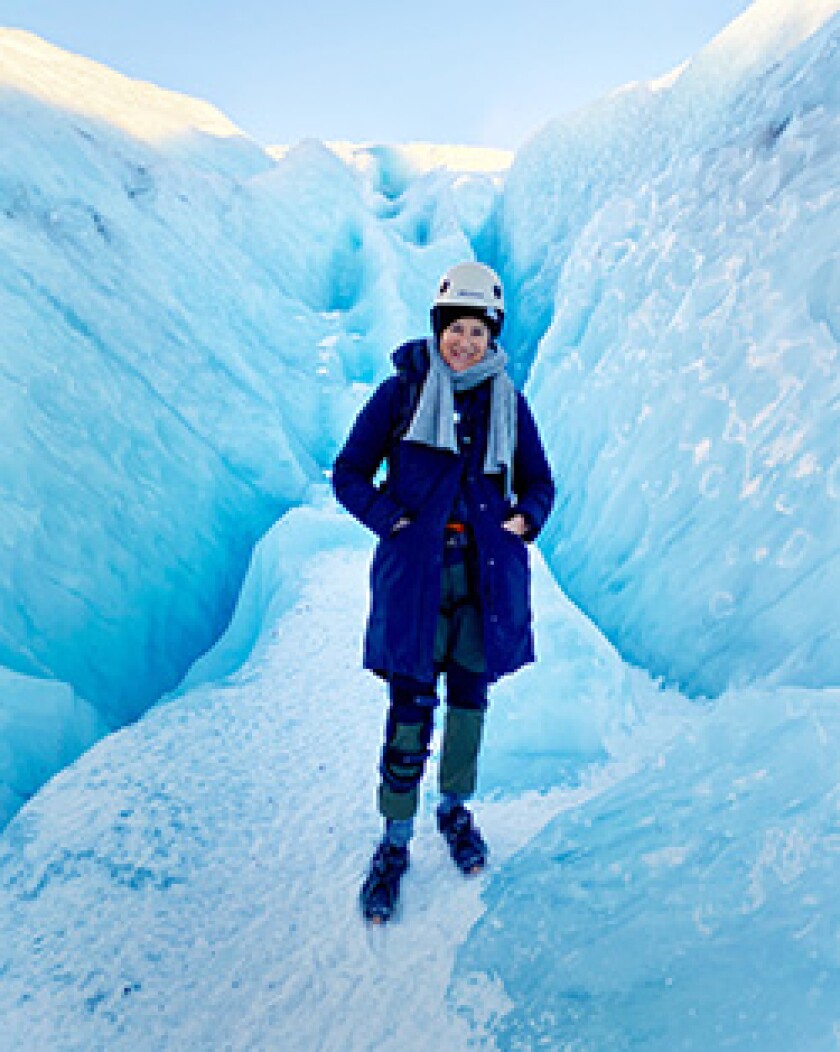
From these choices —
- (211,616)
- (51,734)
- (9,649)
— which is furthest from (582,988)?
(211,616)

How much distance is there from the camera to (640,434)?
3.65m

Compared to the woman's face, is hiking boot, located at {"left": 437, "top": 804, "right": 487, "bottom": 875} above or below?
below

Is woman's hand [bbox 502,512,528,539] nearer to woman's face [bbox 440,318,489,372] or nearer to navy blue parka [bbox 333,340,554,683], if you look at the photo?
navy blue parka [bbox 333,340,554,683]

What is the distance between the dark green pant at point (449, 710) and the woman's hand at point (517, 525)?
145 millimetres

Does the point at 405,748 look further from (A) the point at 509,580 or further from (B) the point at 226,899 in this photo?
(B) the point at 226,899

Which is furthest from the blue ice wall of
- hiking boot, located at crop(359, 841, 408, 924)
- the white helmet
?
the white helmet

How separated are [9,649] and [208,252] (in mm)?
5180

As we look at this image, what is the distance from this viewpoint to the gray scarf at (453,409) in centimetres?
152

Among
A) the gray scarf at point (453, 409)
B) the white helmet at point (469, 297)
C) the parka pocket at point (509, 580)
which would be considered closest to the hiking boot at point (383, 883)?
the parka pocket at point (509, 580)

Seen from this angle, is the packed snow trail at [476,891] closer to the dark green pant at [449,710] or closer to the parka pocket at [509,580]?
the dark green pant at [449,710]

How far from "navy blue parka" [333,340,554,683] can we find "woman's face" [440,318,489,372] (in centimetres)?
7

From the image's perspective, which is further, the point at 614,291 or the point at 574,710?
the point at 614,291

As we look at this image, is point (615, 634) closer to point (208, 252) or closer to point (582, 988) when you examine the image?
point (582, 988)

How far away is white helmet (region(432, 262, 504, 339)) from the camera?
155cm
